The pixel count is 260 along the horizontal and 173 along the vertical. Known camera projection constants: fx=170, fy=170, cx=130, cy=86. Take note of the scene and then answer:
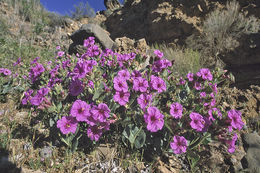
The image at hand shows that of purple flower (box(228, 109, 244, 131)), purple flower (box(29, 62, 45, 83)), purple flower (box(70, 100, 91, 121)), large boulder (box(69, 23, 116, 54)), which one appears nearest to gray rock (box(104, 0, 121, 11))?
large boulder (box(69, 23, 116, 54))

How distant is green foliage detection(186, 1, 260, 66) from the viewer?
4625mm

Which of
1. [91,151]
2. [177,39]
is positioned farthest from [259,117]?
[177,39]

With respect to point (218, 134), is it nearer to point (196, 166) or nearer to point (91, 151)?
point (196, 166)

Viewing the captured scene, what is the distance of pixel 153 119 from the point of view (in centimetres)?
163

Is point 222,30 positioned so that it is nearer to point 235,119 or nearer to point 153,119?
point 235,119

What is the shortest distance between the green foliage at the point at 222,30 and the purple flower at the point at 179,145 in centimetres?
347

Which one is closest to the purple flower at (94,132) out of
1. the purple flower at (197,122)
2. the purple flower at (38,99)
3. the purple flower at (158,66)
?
the purple flower at (38,99)

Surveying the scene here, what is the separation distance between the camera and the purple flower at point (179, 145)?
1.66 m

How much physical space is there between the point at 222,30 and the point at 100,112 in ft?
16.0

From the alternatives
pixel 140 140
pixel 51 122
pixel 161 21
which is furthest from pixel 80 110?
pixel 161 21

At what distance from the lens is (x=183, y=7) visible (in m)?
5.77

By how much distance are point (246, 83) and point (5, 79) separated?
4996 millimetres

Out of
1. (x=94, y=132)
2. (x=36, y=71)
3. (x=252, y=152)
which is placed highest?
(x=36, y=71)

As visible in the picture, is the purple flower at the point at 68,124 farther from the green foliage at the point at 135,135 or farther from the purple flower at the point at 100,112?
the green foliage at the point at 135,135
